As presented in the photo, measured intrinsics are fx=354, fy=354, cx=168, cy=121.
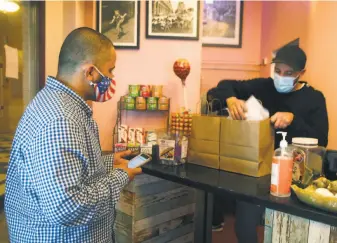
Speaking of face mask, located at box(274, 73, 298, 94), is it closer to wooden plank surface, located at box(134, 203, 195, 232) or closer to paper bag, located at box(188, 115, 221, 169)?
paper bag, located at box(188, 115, 221, 169)

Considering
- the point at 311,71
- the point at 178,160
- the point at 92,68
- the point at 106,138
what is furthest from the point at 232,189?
the point at 311,71

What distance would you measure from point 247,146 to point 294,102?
57cm

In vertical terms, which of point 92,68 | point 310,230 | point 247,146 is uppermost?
point 92,68

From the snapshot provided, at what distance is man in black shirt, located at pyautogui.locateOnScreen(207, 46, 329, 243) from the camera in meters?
1.81

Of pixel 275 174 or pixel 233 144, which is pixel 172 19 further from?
pixel 275 174

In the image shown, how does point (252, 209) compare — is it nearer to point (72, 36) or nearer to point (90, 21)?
point (72, 36)

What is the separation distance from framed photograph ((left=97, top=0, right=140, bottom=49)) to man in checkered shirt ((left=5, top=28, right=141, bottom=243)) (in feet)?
4.60

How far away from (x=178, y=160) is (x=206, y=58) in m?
2.26

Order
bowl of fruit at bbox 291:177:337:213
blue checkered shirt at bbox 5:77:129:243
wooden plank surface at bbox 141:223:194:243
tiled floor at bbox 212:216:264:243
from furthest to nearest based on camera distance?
1. tiled floor at bbox 212:216:264:243
2. wooden plank surface at bbox 141:223:194:243
3. bowl of fruit at bbox 291:177:337:213
4. blue checkered shirt at bbox 5:77:129:243

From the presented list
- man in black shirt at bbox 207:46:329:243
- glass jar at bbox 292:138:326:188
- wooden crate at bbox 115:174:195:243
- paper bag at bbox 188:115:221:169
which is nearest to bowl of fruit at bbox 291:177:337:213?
glass jar at bbox 292:138:326:188

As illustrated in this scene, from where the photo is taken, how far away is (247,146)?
1.64 m

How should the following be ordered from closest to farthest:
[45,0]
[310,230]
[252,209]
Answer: [310,230], [252,209], [45,0]

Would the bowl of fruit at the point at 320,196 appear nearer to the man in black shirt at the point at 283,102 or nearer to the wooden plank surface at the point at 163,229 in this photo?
the man in black shirt at the point at 283,102

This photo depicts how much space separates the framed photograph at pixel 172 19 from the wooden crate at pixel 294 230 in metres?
1.73
